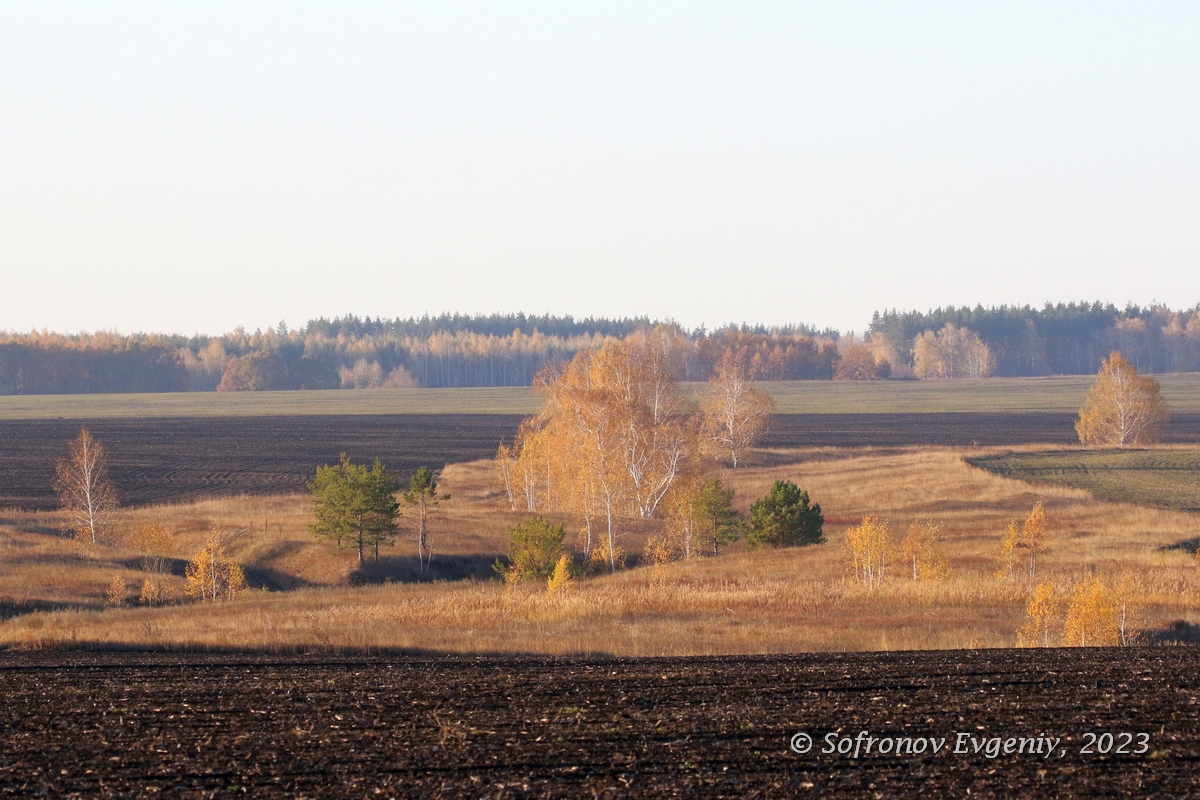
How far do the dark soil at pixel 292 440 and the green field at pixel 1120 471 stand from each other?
69.2 ft

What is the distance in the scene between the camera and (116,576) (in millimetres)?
39312

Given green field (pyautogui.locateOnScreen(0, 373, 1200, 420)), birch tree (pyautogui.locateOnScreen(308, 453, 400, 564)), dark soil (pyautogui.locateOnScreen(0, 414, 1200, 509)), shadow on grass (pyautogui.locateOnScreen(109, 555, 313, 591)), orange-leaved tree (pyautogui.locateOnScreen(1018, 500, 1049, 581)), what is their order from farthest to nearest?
green field (pyautogui.locateOnScreen(0, 373, 1200, 420)), dark soil (pyautogui.locateOnScreen(0, 414, 1200, 509)), birch tree (pyautogui.locateOnScreen(308, 453, 400, 564)), shadow on grass (pyautogui.locateOnScreen(109, 555, 313, 591)), orange-leaved tree (pyautogui.locateOnScreen(1018, 500, 1049, 581))

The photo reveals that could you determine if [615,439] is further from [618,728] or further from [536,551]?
[618,728]

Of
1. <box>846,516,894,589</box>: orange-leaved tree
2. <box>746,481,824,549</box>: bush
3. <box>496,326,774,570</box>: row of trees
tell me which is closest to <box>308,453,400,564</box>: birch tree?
<box>496,326,774,570</box>: row of trees

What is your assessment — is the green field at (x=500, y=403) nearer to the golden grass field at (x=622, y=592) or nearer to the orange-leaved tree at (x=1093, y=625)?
the golden grass field at (x=622, y=592)

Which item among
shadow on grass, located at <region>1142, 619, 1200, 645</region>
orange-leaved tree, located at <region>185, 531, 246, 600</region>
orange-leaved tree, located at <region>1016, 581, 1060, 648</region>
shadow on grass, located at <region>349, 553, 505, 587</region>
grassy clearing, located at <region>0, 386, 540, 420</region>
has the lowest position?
shadow on grass, located at <region>349, 553, 505, 587</region>

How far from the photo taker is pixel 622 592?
113 ft

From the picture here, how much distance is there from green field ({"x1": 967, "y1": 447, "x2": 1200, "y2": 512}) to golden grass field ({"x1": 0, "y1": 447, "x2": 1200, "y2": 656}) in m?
3.46

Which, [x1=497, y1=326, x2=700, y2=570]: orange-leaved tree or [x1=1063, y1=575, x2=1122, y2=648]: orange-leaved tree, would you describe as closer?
[x1=1063, y1=575, x2=1122, y2=648]: orange-leaved tree

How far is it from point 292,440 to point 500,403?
7019 centimetres

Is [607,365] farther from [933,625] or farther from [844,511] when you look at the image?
[933,625]

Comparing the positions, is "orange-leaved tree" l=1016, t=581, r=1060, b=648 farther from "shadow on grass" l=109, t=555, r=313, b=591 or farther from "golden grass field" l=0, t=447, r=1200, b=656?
"shadow on grass" l=109, t=555, r=313, b=591

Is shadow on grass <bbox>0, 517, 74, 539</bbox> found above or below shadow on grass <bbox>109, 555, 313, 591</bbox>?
above

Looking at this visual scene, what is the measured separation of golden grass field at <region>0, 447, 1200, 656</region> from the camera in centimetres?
2422
